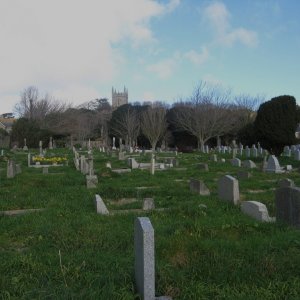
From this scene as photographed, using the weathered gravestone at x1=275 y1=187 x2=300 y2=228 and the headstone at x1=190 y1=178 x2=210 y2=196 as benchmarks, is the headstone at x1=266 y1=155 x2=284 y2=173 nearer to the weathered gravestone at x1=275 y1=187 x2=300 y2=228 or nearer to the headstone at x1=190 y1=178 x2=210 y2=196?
the headstone at x1=190 y1=178 x2=210 y2=196

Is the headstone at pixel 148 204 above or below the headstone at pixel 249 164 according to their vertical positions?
below

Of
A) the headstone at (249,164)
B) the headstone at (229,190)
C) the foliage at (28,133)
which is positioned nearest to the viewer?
the headstone at (229,190)

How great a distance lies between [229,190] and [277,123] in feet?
70.3

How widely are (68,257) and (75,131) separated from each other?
6818 centimetres

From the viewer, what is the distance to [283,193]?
8.35 m

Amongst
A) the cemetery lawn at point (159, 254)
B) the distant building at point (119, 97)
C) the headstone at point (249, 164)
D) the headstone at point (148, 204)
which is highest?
the distant building at point (119, 97)

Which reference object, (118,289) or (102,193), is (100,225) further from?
(102,193)

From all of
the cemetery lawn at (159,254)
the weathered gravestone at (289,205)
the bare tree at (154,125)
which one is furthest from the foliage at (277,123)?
the bare tree at (154,125)

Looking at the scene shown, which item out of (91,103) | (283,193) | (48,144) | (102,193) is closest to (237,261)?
(283,193)

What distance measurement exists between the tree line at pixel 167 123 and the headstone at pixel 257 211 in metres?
22.6

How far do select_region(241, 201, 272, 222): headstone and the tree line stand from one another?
22638 millimetres

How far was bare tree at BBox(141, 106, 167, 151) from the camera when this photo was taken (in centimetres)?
5847

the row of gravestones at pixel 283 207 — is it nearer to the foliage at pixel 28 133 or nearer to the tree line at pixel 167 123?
the tree line at pixel 167 123

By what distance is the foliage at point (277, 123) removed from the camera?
100ft
